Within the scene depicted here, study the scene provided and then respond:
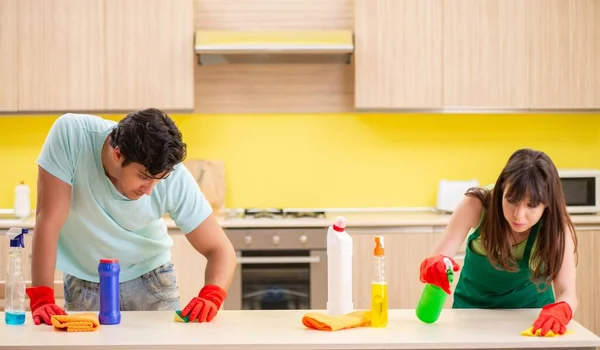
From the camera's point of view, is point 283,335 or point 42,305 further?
point 42,305

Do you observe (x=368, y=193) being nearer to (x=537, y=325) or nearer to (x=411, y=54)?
(x=411, y=54)

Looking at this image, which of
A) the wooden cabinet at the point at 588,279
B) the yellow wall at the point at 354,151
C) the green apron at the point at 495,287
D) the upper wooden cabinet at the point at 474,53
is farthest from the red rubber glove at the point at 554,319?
the yellow wall at the point at 354,151

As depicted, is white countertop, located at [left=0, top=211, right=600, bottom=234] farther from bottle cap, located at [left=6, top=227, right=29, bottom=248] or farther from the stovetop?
bottle cap, located at [left=6, top=227, right=29, bottom=248]

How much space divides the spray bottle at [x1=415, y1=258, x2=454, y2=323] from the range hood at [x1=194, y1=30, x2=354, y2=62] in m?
2.25

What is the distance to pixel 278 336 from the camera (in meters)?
2.01

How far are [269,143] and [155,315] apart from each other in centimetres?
243

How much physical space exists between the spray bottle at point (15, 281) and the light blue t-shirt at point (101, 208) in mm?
217

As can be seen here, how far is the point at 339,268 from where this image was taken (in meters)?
2.19

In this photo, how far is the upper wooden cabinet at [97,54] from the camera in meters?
4.25

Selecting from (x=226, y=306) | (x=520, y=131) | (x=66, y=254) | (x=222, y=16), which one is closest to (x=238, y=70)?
(x=222, y=16)

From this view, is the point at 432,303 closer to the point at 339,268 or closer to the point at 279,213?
the point at 339,268

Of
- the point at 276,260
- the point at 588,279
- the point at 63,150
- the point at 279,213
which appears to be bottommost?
the point at 588,279

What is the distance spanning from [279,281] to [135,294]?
169 cm

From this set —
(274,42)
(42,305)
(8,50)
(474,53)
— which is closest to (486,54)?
(474,53)
